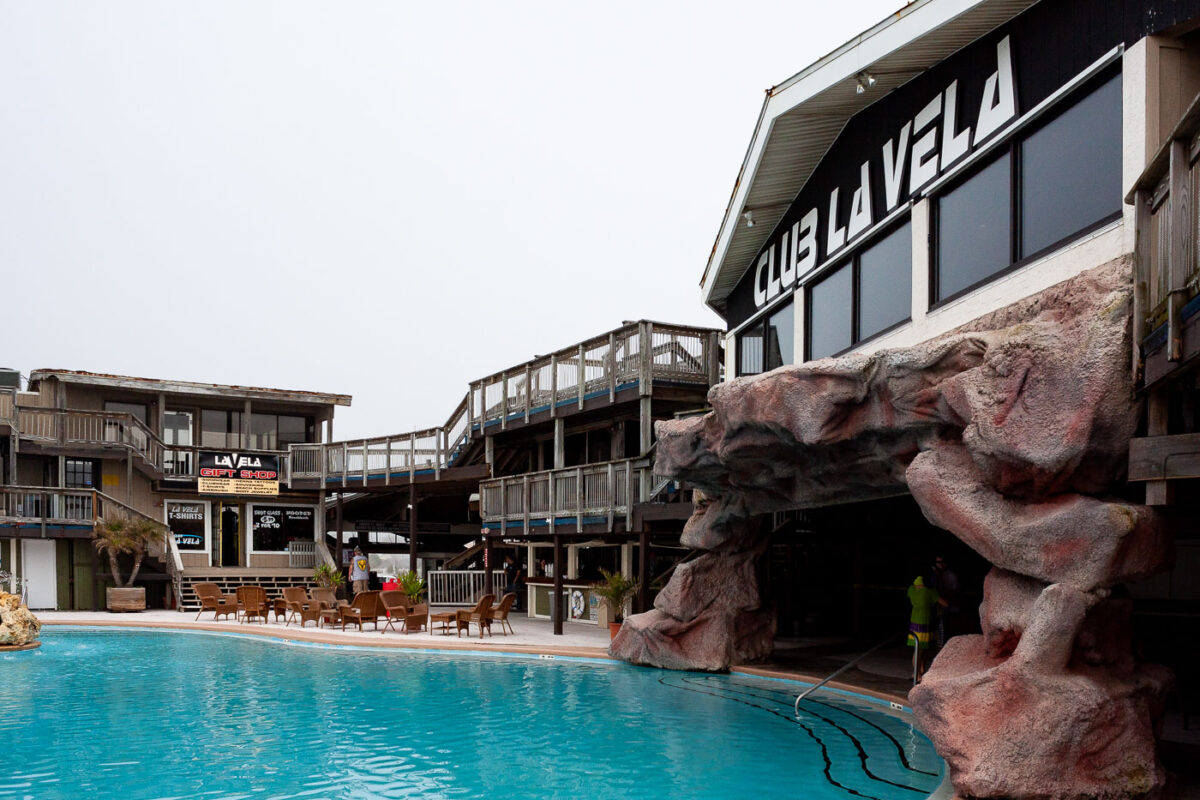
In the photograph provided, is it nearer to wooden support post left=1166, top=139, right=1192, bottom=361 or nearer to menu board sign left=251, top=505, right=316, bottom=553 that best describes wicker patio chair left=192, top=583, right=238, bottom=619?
menu board sign left=251, top=505, right=316, bottom=553

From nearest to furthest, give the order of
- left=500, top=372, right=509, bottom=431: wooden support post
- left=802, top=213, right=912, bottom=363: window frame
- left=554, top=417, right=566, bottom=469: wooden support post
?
left=802, top=213, right=912, bottom=363: window frame, left=554, top=417, right=566, bottom=469: wooden support post, left=500, top=372, right=509, bottom=431: wooden support post

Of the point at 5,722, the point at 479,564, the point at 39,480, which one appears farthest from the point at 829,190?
the point at 39,480

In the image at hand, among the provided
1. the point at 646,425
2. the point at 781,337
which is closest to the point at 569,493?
the point at 646,425

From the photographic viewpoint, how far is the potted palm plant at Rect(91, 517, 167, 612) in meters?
27.3

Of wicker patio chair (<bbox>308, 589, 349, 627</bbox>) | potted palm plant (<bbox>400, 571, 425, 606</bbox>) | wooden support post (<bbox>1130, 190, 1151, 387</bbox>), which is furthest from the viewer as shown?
potted palm plant (<bbox>400, 571, 425, 606</bbox>)

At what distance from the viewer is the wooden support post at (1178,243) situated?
638 cm

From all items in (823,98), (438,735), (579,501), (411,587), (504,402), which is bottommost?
(411,587)

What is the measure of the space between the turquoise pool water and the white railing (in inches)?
426

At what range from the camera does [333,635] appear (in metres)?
20.2

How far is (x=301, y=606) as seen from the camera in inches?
885

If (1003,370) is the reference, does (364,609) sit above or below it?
below

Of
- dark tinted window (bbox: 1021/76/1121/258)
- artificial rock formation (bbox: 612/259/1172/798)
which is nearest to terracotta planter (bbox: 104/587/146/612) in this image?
artificial rock formation (bbox: 612/259/1172/798)

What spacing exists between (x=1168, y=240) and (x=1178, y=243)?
0.25m

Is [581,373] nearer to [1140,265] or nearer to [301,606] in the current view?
[301,606]
